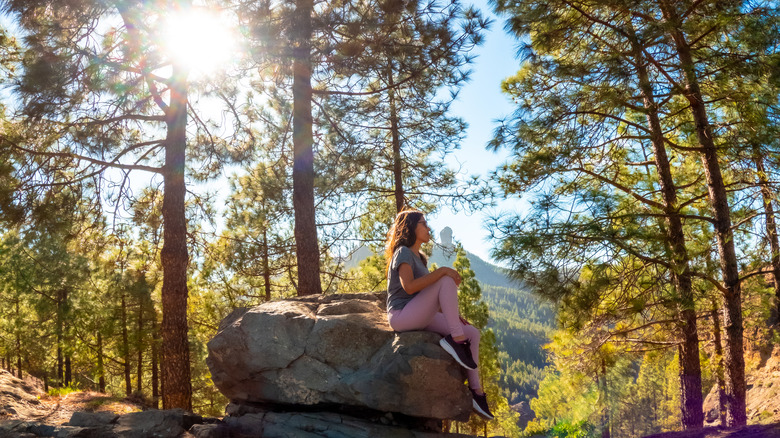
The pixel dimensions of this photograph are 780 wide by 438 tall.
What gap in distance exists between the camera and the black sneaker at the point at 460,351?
396 centimetres

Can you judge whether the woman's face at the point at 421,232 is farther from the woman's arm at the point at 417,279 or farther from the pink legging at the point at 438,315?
the pink legging at the point at 438,315

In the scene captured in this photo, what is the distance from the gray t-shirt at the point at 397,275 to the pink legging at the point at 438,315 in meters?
0.08

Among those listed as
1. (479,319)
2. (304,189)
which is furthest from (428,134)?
(479,319)

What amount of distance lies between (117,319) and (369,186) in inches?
441

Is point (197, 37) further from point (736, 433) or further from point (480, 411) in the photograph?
point (736, 433)

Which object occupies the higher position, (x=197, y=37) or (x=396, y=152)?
(x=197, y=37)

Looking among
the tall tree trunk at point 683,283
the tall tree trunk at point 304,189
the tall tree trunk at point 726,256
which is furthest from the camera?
the tall tree trunk at point 304,189

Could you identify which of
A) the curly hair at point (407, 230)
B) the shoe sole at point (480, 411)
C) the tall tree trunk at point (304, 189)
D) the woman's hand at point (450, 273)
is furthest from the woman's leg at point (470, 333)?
the tall tree trunk at point (304, 189)

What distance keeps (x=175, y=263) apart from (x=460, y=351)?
4986 mm

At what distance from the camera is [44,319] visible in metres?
16.9

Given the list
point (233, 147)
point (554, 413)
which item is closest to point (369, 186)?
point (233, 147)

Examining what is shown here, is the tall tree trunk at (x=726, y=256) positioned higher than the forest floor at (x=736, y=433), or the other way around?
the tall tree trunk at (x=726, y=256)

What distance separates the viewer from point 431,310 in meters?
4.21

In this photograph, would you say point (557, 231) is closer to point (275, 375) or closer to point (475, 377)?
point (475, 377)
